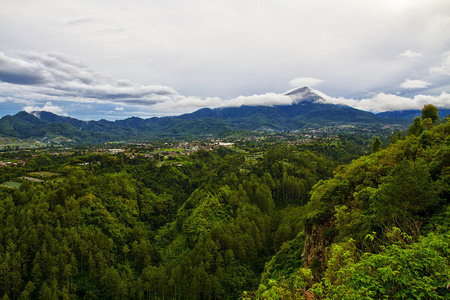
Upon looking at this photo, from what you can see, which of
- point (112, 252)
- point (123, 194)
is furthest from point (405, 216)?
point (123, 194)

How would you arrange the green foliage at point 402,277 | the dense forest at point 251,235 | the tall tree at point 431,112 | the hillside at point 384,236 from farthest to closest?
1. the tall tree at point 431,112
2. the dense forest at point 251,235
3. the hillside at point 384,236
4. the green foliage at point 402,277

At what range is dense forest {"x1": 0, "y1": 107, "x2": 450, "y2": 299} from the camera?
7.43 meters

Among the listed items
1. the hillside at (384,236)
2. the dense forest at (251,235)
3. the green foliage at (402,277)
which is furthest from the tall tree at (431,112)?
the green foliage at (402,277)

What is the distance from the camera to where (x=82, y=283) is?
112ft

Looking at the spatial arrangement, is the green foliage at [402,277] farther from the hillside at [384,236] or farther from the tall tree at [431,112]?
the tall tree at [431,112]

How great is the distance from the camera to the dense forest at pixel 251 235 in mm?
7434

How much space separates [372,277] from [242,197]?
4988 cm

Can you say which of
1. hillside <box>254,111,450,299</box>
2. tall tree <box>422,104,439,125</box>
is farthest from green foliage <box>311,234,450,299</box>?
tall tree <box>422,104,439,125</box>

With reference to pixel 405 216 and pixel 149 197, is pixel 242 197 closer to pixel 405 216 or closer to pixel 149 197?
pixel 149 197

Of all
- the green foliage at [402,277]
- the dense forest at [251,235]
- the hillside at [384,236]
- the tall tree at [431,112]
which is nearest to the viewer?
the green foliage at [402,277]

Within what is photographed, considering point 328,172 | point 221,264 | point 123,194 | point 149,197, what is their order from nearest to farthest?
point 221,264 → point 123,194 → point 149,197 → point 328,172

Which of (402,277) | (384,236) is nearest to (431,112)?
(384,236)

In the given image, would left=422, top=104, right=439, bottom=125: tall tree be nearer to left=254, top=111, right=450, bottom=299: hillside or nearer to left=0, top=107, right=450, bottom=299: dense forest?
left=0, top=107, right=450, bottom=299: dense forest

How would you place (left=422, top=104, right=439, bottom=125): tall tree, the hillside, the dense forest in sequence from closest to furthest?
the hillside < the dense forest < (left=422, top=104, right=439, bottom=125): tall tree
